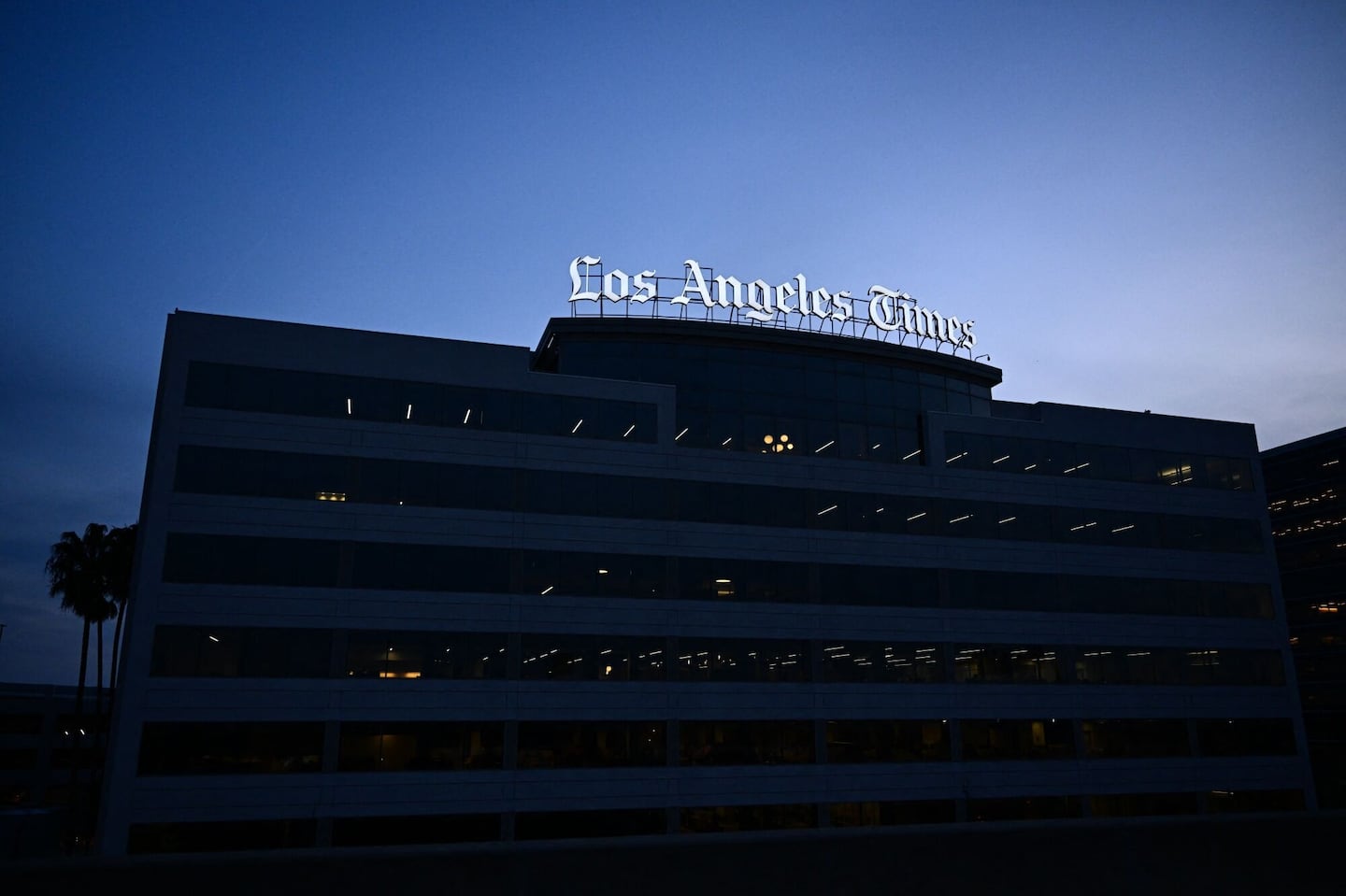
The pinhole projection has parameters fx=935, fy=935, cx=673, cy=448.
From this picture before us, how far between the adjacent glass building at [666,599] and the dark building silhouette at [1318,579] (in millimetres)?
43525

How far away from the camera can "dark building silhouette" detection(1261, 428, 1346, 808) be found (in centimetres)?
9150

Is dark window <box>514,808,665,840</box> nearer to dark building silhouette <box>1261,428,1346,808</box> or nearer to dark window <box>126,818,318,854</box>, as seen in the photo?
dark window <box>126,818,318,854</box>

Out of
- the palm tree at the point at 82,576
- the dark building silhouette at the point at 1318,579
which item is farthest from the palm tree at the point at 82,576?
the dark building silhouette at the point at 1318,579

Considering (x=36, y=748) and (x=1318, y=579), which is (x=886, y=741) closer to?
(x=1318, y=579)

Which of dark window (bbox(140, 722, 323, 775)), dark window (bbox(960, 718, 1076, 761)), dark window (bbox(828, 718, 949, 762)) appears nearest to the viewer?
dark window (bbox(140, 722, 323, 775))

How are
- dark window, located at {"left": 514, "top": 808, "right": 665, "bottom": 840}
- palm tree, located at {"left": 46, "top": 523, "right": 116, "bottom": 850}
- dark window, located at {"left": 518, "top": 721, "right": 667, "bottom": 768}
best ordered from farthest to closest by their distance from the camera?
palm tree, located at {"left": 46, "top": 523, "right": 116, "bottom": 850} < dark window, located at {"left": 518, "top": 721, "right": 667, "bottom": 768} < dark window, located at {"left": 514, "top": 808, "right": 665, "bottom": 840}

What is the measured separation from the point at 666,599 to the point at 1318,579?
8106 cm

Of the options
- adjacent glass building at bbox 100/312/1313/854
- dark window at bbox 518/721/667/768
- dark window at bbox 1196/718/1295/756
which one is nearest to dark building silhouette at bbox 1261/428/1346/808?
dark window at bbox 1196/718/1295/756

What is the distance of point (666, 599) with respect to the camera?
155 ft

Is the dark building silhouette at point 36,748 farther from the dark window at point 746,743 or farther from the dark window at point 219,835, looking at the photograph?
the dark window at point 746,743

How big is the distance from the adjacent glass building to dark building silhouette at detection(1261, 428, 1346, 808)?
4353cm

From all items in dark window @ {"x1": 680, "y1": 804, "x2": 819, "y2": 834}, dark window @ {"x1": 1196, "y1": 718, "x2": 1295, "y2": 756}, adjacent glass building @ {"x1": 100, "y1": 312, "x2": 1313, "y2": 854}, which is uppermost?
adjacent glass building @ {"x1": 100, "y1": 312, "x2": 1313, "y2": 854}

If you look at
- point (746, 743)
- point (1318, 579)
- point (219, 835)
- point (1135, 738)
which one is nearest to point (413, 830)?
point (219, 835)

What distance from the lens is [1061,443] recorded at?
57.5 metres
